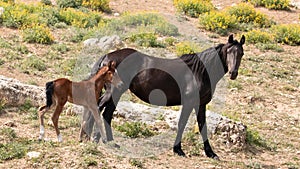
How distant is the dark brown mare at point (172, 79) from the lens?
10070mm

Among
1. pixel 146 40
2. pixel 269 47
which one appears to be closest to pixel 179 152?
pixel 146 40

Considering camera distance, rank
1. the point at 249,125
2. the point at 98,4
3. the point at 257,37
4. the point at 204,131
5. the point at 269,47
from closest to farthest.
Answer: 1. the point at 204,131
2. the point at 249,125
3. the point at 269,47
4. the point at 257,37
5. the point at 98,4

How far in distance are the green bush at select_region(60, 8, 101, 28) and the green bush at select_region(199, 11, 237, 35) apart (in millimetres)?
3843

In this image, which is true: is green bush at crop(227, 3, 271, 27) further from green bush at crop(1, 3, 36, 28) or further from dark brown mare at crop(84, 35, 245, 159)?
dark brown mare at crop(84, 35, 245, 159)

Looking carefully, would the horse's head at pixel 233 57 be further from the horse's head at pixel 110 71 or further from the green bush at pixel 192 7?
the green bush at pixel 192 7

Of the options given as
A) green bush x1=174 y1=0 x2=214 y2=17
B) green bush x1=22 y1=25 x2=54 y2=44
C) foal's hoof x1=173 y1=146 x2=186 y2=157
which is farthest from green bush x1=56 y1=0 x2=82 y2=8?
foal's hoof x1=173 y1=146 x2=186 y2=157

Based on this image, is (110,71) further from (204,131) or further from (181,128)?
Result: (204,131)

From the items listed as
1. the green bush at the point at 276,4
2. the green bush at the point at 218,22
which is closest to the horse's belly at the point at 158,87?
the green bush at the point at 218,22

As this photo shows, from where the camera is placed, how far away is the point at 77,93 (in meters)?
9.11

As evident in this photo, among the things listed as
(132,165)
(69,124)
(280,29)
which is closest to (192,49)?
(280,29)

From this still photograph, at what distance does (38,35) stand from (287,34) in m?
8.65

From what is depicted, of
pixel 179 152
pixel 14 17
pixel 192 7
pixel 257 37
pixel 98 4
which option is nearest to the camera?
pixel 179 152

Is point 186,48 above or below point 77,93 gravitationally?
below

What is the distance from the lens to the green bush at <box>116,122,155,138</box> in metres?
10.9
